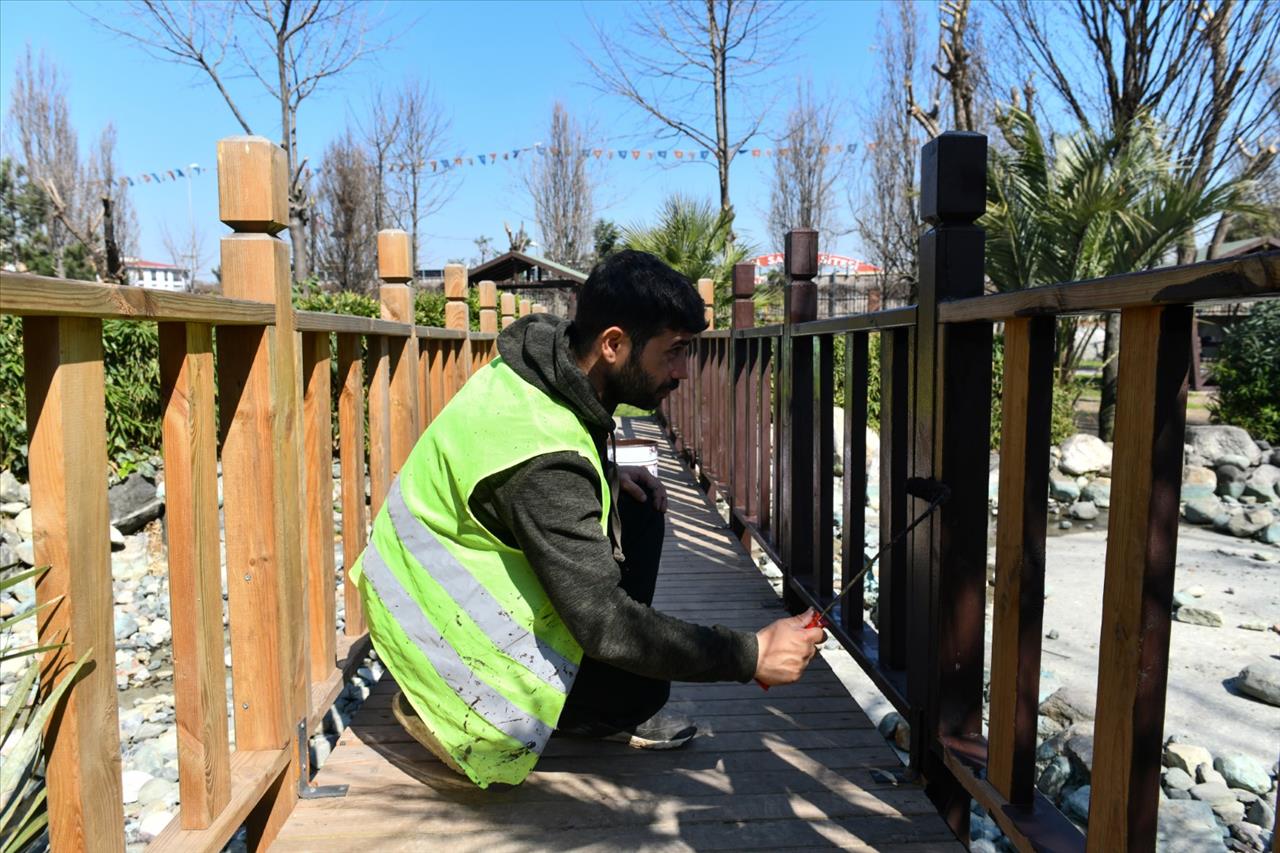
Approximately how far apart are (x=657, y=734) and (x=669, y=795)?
22 cm

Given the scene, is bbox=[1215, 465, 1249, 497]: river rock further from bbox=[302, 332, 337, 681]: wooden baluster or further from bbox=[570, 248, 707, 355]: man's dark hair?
bbox=[302, 332, 337, 681]: wooden baluster

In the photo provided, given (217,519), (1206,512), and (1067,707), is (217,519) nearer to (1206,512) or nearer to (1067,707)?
(1067,707)

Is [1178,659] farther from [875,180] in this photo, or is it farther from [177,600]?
[875,180]

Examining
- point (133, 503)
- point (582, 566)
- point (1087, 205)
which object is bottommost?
point (133, 503)

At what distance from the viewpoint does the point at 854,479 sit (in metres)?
2.63

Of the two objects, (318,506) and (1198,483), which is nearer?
(318,506)

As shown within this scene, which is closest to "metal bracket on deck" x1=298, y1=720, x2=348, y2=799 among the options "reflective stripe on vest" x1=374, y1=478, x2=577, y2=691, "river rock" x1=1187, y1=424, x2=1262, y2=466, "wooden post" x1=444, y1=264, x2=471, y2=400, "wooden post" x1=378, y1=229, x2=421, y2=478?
"reflective stripe on vest" x1=374, y1=478, x2=577, y2=691

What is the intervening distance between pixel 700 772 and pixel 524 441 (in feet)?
3.23

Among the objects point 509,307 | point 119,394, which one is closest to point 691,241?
point 509,307

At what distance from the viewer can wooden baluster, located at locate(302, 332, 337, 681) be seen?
2355 mm

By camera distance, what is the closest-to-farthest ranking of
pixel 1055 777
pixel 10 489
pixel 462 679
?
pixel 462 679
pixel 1055 777
pixel 10 489

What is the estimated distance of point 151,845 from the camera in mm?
1608

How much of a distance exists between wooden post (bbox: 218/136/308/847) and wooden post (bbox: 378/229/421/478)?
1240 mm

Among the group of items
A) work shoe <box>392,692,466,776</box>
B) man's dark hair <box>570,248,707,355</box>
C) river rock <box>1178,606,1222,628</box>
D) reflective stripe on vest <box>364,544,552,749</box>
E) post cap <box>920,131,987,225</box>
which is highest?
post cap <box>920,131,987,225</box>
